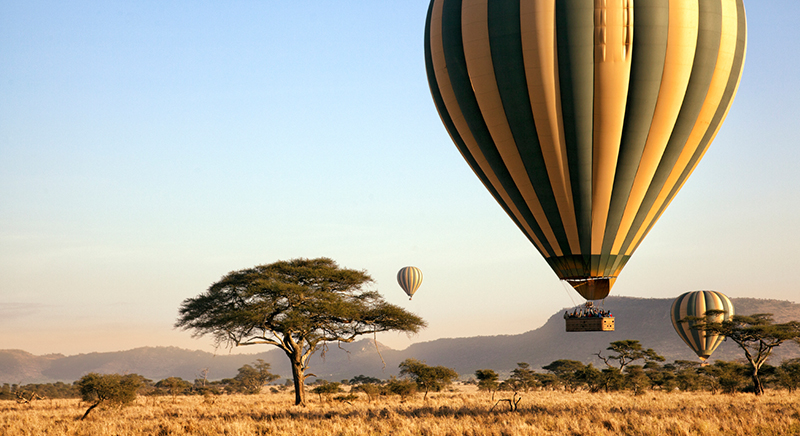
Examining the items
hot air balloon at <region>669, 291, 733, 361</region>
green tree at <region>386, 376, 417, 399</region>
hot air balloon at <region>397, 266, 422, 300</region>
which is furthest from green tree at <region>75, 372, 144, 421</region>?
hot air balloon at <region>669, 291, 733, 361</region>

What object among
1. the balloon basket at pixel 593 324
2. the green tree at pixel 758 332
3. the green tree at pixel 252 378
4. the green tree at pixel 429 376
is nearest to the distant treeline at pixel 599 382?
the green tree at pixel 429 376

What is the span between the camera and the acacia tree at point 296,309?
2914cm

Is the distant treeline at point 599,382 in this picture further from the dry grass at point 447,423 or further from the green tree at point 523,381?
the dry grass at point 447,423

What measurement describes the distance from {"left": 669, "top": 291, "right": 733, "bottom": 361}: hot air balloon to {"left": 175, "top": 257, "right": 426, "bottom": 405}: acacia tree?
127ft

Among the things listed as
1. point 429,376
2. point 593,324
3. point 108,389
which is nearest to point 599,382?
point 429,376

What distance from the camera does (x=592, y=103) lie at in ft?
70.5

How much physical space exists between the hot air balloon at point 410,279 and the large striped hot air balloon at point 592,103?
50.5 meters

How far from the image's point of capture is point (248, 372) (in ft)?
285

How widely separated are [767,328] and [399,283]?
40940mm

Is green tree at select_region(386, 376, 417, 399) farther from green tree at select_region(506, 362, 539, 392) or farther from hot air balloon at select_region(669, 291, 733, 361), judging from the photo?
hot air balloon at select_region(669, 291, 733, 361)

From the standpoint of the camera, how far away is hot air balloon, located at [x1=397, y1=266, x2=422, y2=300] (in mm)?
73562

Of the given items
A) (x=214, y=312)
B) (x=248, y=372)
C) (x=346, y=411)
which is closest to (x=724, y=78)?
(x=346, y=411)

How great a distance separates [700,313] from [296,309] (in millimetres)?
45633

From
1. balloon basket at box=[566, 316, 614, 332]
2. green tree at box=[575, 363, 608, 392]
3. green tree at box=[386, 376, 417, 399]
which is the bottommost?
green tree at box=[575, 363, 608, 392]
